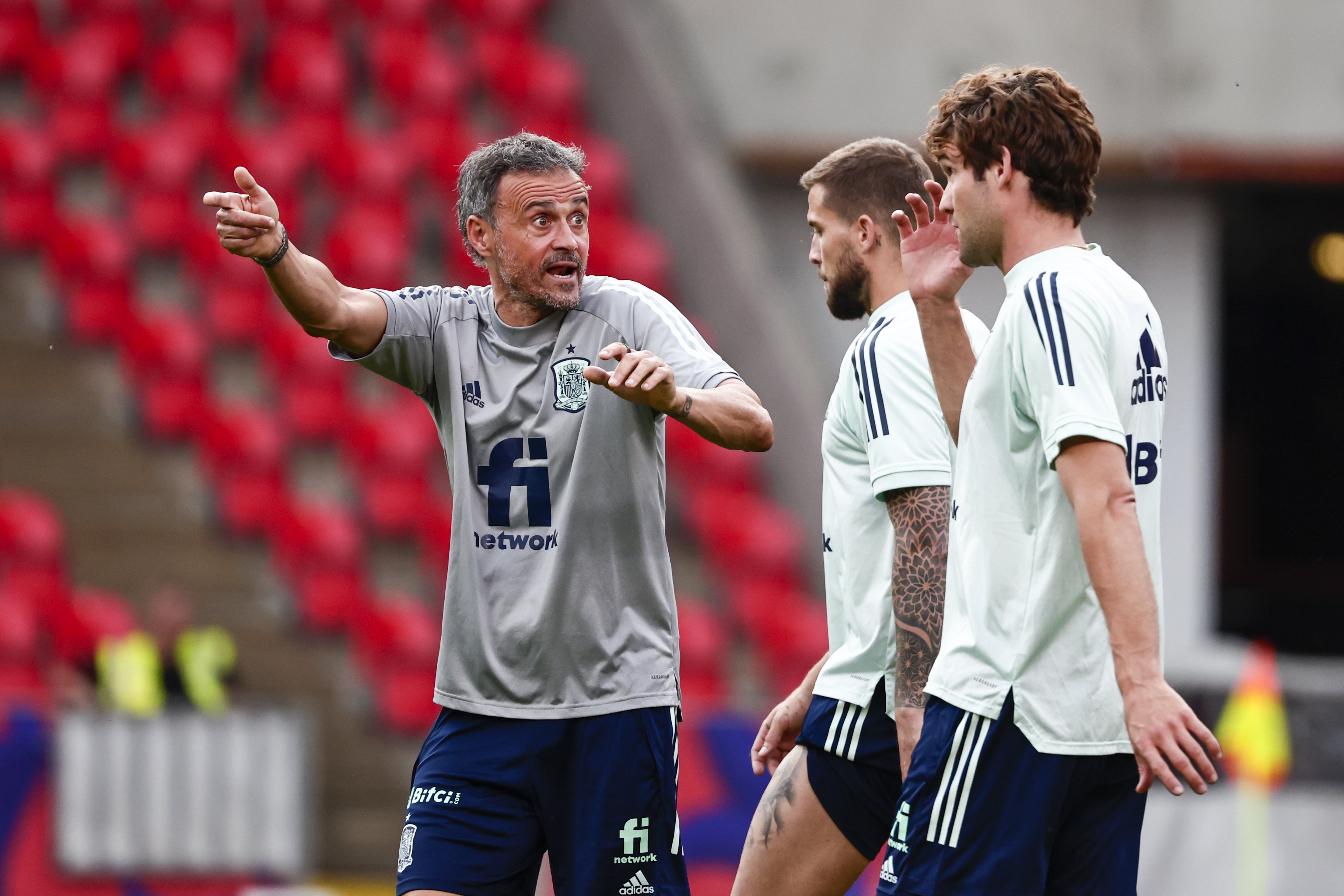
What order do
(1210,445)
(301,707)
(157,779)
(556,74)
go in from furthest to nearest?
(556,74)
(1210,445)
(301,707)
(157,779)

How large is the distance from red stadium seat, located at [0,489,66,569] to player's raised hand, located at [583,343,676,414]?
8956 millimetres

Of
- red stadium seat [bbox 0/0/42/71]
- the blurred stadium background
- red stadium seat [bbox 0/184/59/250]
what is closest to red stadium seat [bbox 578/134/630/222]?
the blurred stadium background

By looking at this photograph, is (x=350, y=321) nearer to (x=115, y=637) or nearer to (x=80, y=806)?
(x=80, y=806)

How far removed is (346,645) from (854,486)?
8.11 m

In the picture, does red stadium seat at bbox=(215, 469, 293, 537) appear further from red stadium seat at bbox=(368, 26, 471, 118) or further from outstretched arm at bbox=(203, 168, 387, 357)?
outstretched arm at bbox=(203, 168, 387, 357)

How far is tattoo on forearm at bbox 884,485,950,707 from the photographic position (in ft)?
11.4

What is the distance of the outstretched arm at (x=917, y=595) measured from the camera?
11.4ft

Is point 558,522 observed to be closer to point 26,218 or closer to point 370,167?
point 370,167

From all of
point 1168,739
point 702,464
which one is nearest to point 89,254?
point 702,464

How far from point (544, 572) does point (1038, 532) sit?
49.5 inches

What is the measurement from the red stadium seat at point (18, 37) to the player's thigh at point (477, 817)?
11.3 metres

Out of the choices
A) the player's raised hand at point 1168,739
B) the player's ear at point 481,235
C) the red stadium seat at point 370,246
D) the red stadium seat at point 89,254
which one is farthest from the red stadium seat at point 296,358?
the player's raised hand at point 1168,739

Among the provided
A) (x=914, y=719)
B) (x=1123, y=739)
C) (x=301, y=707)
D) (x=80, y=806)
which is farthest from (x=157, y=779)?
(x=1123, y=739)

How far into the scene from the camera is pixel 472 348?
12.7 ft
